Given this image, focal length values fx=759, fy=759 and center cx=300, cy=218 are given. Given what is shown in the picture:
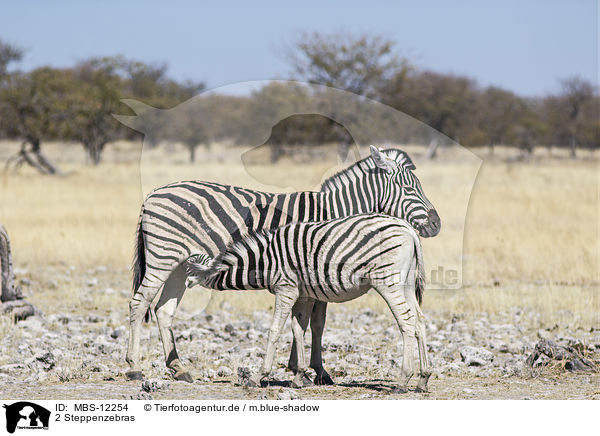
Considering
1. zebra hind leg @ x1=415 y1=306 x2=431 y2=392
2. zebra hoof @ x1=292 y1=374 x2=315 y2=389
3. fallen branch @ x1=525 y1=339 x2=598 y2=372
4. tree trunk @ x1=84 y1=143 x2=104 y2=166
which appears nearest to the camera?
zebra hind leg @ x1=415 y1=306 x2=431 y2=392

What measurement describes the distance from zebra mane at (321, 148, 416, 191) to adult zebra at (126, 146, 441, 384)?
10mm

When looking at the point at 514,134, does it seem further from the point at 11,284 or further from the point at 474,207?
the point at 11,284

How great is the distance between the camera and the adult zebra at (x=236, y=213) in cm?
766

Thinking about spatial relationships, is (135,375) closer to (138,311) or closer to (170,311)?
(138,311)

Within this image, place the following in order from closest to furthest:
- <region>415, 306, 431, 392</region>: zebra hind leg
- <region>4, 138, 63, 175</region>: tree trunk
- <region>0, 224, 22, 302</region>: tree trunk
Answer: <region>415, 306, 431, 392</region>: zebra hind leg, <region>0, 224, 22, 302</region>: tree trunk, <region>4, 138, 63, 175</region>: tree trunk

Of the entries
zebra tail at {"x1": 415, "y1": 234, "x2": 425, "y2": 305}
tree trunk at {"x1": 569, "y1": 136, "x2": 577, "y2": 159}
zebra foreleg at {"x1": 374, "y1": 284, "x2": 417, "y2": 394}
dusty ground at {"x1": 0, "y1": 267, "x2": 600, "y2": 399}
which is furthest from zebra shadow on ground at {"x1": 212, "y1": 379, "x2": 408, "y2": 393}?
tree trunk at {"x1": 569, "y1": 136, "x2": 577, "y2": 159}

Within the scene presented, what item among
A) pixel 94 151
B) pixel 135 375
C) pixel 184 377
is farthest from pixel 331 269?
pixel 94 151

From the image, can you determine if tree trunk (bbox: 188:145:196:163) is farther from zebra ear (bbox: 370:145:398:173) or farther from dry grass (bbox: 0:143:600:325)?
zebra ear (bbox: 370:145:398:173)

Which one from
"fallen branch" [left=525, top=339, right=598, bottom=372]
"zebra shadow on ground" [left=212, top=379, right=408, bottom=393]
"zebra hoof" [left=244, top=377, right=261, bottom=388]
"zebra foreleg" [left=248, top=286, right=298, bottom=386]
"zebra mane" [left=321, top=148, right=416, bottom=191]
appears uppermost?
"zebra mane" [left=321, top=148, right=416, bottom=191]

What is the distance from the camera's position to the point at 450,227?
13289mm

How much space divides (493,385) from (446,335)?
2.56 meters

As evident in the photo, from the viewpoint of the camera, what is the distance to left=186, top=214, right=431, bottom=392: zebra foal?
7055 mm

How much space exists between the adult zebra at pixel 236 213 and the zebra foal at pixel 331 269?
0.50 meters

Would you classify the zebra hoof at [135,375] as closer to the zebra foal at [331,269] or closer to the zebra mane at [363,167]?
the zebra foal at [331,269]
